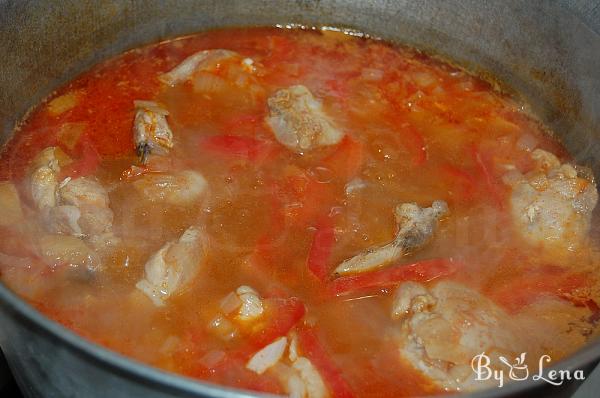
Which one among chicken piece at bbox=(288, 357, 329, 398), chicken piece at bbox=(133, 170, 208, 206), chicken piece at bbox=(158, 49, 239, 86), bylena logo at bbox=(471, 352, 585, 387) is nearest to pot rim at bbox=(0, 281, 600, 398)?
bylena logo at bbox=(471, 352, 585, 387)

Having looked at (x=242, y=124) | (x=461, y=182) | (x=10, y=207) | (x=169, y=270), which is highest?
(x=461, y=182)

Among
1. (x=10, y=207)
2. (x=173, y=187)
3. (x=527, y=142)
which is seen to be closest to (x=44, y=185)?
(x=10, y=207)

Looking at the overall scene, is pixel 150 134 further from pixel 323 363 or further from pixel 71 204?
pixel 323 363

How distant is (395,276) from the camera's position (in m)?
2.69

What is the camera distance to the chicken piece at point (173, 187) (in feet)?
9.30

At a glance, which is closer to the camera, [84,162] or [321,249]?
[321,249]

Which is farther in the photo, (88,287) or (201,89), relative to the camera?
(201,89)

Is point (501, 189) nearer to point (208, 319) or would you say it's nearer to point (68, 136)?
point (208, 319)

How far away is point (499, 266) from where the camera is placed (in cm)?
281

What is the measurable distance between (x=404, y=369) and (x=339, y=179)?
96 cm

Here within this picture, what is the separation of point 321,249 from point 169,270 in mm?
608

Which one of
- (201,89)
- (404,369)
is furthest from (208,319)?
(201,89)

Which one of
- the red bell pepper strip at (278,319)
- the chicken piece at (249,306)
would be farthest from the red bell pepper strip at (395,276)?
the chicken piece at (249,306)

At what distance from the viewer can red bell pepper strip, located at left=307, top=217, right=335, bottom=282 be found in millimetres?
2676
